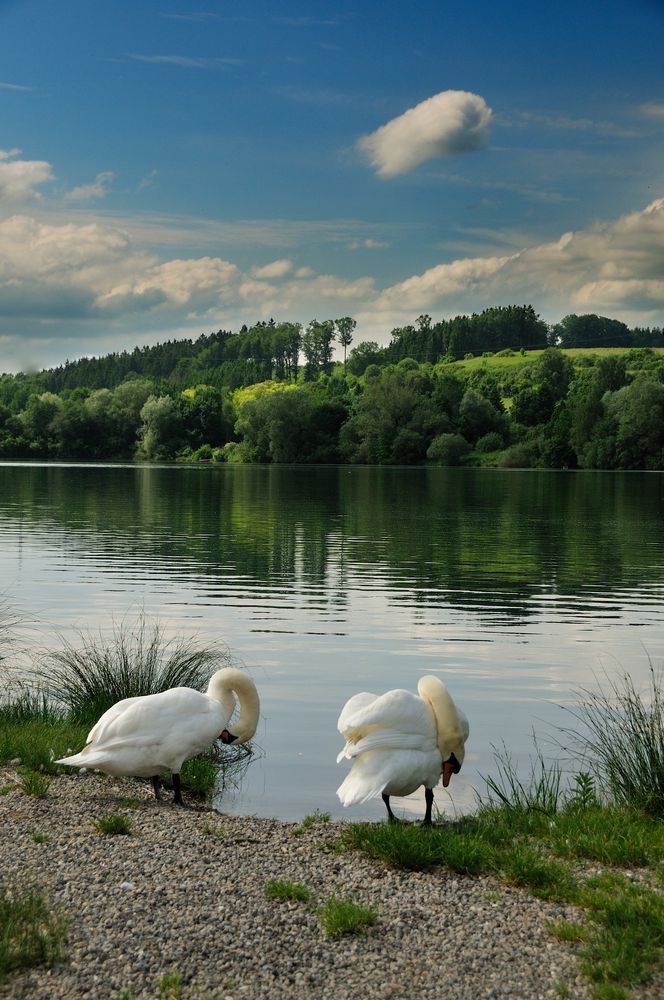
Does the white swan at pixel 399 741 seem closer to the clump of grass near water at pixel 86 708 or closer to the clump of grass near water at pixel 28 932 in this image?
the clump of grass near water at pixel 28 932

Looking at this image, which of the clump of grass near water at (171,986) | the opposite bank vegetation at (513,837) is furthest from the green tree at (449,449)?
the clump of grass near water at (171,986)

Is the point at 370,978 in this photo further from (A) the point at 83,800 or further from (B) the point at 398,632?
(B) the point at 398,632

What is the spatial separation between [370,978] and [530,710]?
1021cm

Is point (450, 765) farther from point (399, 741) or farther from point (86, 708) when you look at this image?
point (86, 708)

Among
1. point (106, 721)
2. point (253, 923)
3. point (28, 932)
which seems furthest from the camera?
point (106, 721)

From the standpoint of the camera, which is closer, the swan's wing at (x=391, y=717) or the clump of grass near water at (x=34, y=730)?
the swan's wing at (x=391, y=717)

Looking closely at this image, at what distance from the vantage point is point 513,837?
893 centimetres

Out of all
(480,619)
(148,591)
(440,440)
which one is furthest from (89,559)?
(440,440)

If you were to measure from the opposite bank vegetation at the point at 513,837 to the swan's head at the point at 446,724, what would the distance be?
0.56 meters

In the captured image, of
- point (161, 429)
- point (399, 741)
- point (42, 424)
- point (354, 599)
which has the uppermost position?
point (42, 424)

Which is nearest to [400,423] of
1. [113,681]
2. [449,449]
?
[449,449]

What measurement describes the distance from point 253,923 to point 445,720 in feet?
9.99

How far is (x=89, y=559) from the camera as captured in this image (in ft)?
119

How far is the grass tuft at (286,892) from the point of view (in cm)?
729
